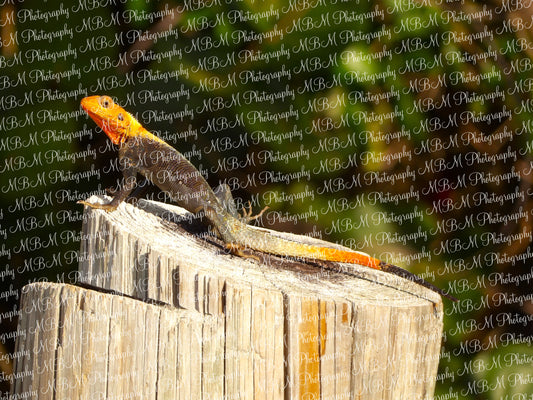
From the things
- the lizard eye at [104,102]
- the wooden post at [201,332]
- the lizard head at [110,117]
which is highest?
the lizard eye at [104,102]

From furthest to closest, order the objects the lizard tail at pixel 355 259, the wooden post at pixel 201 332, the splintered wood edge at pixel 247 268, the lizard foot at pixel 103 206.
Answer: the lizard tail at pixel 355 259 < the lizard foot at pixel 103 206 < the splintered wood edge at pixel 247 268 < the wooden post at pixel 201 332

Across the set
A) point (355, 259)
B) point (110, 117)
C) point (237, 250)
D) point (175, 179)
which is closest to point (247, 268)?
point (237, 250)

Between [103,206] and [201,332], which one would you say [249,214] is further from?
[201,332]

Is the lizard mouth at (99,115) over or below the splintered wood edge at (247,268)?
over

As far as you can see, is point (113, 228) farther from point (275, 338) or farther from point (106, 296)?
point (275, 338)

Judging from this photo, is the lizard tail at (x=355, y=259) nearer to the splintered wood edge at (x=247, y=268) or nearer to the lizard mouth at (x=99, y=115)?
the splintered wood edge at (x=247, y=268)

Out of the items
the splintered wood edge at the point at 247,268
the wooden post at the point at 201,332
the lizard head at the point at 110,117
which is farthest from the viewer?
the lizard head at the point at 110,117

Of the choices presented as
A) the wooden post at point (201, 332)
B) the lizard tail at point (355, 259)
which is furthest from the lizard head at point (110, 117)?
the lizard tail at point (355, 259)
